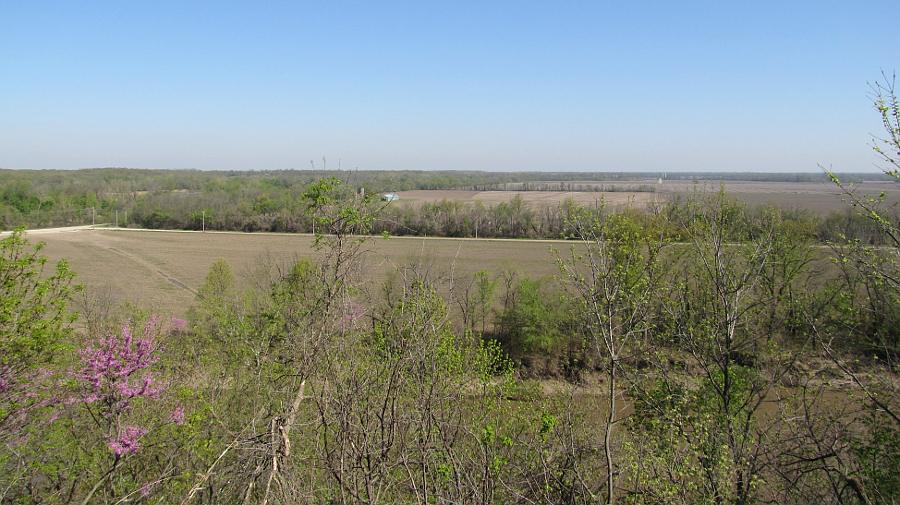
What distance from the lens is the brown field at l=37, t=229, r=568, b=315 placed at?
33250mm

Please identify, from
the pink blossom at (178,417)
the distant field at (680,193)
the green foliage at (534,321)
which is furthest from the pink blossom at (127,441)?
the green foliage at (534,321)

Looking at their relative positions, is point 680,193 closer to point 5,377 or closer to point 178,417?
point 178,417

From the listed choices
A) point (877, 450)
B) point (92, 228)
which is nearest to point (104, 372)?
point (877, 450)

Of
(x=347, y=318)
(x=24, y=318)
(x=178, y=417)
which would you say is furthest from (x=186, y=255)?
(x=347, y=318)

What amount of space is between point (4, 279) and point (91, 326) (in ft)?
12.4

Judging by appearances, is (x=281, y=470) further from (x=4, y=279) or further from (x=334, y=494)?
(x=4, y=279)

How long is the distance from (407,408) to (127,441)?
189 inches

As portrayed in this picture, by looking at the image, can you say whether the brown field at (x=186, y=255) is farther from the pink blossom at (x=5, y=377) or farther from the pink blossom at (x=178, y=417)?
the pink blossom at (x=5, y=377)

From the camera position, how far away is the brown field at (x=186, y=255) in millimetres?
33250

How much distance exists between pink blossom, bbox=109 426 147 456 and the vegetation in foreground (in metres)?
0.04

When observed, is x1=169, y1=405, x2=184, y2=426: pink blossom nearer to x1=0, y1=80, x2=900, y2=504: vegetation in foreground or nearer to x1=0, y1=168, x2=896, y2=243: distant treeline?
x1=0, y1=80, x2=900, y2=504: vegetation in foreground

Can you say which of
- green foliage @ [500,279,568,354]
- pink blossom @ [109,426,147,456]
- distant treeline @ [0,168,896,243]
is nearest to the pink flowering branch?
A: pink blossom @ [109,426,147,456]

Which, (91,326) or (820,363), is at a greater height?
(91,326)

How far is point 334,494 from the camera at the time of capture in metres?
4.23
